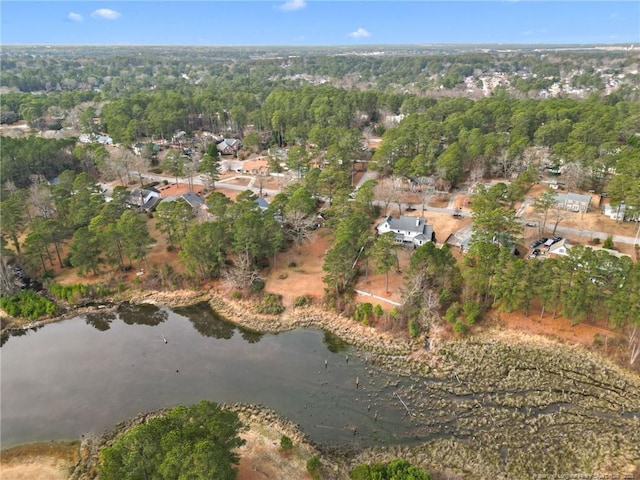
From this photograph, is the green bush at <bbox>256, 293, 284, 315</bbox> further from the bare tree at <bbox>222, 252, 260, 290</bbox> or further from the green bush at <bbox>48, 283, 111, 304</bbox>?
the green bush at <bbox>48, 283, 111, 304</bbox>

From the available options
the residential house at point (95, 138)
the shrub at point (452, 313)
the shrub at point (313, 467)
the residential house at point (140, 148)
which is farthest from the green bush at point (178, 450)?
the residential house at point (95, 138)

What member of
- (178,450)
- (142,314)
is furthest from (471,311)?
(142,314)

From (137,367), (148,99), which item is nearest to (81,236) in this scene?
(137,367)

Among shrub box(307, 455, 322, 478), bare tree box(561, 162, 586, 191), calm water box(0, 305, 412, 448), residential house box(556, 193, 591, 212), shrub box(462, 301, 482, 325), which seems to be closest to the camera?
shrub box(307, 455, 322, 478)

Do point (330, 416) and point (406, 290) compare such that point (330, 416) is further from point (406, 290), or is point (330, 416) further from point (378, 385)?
point (406, 290)

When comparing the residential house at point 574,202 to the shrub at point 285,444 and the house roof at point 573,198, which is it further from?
the shrub at point 285,444

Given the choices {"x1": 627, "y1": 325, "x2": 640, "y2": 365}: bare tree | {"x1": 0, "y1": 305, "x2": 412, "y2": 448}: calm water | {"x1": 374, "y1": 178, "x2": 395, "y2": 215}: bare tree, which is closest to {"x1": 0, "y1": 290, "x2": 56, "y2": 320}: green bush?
{"x1": 0, "y1": 305, "x2": 412, "y2": 448}: calm water
